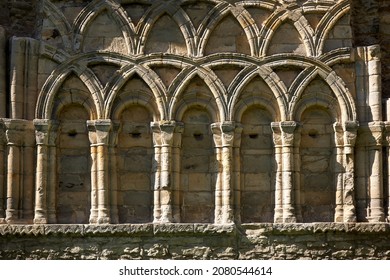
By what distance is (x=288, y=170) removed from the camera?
11812 millimetres

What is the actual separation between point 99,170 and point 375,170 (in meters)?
4.02

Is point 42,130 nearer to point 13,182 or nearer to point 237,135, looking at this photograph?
point 13,182

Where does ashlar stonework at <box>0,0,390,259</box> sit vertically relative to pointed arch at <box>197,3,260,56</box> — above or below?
below

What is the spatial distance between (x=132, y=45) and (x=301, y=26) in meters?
2.53

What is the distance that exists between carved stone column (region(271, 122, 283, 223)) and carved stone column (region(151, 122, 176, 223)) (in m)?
1.50

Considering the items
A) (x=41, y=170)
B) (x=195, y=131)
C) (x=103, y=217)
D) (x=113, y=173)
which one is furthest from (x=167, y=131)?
(x=41, y=170)

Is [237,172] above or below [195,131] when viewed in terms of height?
below

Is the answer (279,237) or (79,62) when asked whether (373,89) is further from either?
(79,62)

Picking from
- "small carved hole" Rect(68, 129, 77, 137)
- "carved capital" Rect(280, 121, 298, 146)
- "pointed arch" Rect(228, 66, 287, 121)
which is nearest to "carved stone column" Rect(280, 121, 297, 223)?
"carved capital" Rect(280, 121, 298, 146)

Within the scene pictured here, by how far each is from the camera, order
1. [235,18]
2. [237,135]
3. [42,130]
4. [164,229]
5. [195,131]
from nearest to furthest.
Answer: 1. [164,229]
2. [42,130]
3. [237,135]
4. [195,131]
5. [235,18]

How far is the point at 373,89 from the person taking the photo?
39.5ft

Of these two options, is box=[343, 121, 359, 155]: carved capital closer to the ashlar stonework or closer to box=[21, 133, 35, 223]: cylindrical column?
the ashlar stonework

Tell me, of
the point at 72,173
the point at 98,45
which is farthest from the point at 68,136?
the point at 98,45

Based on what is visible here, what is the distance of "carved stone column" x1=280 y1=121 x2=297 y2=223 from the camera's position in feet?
38.5
